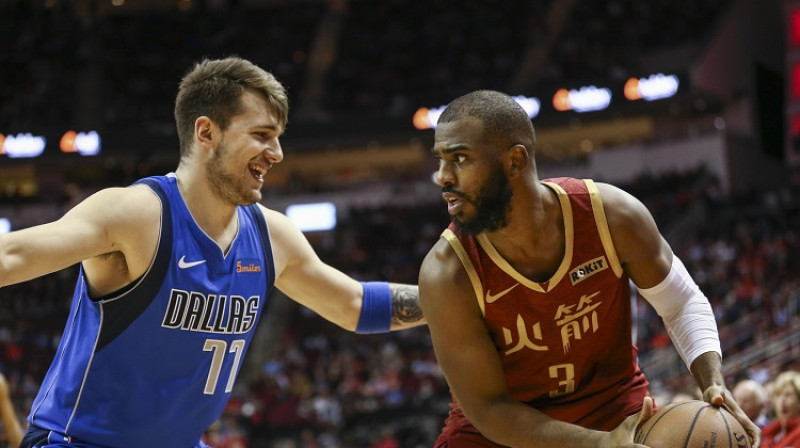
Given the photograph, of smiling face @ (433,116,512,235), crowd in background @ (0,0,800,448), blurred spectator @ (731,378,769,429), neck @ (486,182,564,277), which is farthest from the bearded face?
crowd in background @ (0,0,800,448)

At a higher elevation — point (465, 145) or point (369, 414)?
point (465, 145)

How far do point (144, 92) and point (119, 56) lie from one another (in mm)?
1788

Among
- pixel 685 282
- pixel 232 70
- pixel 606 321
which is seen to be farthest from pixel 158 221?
pixel 685 282

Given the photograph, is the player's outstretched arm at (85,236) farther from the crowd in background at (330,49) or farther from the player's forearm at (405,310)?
the crowd in background at (330,49)

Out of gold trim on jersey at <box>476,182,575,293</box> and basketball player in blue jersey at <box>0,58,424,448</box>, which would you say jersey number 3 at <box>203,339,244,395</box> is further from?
gold trim on jersey at <box>476,182,575,293</box>

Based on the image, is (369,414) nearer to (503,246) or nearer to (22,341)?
(22,341)

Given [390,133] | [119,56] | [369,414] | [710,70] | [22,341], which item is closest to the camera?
[369,414]

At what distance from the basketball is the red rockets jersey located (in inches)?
16.6

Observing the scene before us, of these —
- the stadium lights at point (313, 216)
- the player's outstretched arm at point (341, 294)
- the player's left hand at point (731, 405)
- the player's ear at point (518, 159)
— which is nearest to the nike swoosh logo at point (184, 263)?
the player's outstretched arm at point (341, 294)

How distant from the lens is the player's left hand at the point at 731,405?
3.01 m

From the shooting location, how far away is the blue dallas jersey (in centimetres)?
323

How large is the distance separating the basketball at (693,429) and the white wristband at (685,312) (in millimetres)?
422

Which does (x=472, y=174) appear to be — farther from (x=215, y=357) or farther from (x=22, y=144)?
(x=22, y=144)

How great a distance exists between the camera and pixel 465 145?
10.3ft
